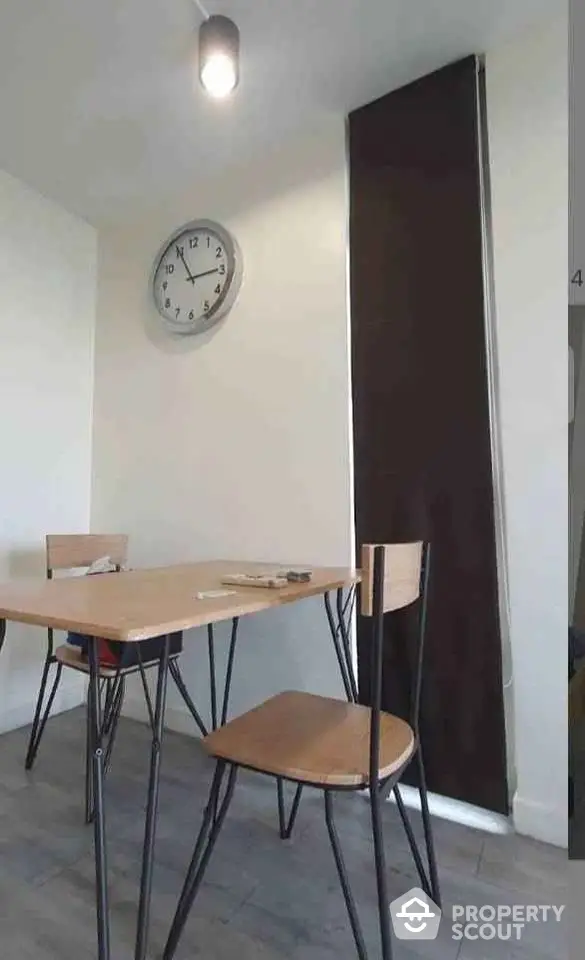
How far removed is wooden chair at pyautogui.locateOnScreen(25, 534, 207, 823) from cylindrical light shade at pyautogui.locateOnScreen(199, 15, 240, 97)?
166 centimetres

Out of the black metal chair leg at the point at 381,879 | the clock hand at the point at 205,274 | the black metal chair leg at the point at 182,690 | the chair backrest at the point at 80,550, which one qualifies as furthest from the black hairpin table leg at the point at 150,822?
the clock hand at the point at 205,274

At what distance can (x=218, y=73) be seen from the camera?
157 cm

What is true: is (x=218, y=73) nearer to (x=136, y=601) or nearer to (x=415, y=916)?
(x=136, y=601)

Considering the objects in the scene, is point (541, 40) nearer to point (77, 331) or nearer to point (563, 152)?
point (563, 152)

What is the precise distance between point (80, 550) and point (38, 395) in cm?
88

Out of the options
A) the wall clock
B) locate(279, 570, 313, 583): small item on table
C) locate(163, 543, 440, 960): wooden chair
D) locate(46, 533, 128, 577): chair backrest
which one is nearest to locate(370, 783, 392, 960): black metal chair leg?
locate(163, 543, 440, 960): wooden chair

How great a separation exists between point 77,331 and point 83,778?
6.79ft

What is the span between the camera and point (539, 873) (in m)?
1.43

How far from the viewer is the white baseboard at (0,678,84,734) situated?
93.0 inches

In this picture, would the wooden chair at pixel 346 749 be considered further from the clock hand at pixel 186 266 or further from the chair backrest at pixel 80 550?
the clock hand at pixel 186 266

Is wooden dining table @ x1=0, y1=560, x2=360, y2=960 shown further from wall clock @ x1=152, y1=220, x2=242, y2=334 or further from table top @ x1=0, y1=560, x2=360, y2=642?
wall clock @ x1=152, y1=220, x2=242, y2=334

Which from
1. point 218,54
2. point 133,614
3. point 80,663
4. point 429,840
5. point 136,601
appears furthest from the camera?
point 80,663

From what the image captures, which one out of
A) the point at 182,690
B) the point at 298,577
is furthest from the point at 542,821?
the point at 182,690

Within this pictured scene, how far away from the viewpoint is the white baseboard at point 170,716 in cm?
233
